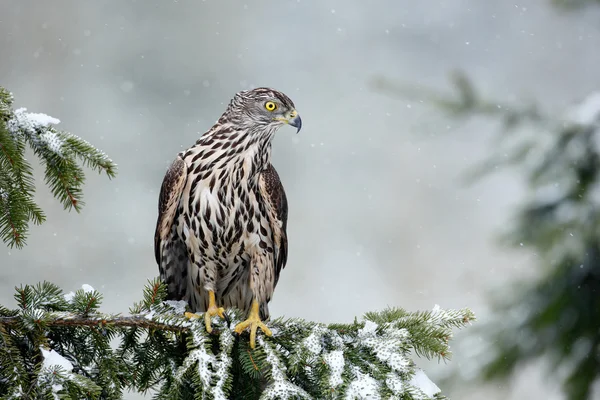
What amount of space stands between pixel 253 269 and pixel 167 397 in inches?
59.6

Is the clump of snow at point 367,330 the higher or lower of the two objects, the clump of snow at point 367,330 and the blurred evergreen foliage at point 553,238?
the lower

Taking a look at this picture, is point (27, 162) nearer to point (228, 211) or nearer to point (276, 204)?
point (228, 211)

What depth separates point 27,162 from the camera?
7.52 feet

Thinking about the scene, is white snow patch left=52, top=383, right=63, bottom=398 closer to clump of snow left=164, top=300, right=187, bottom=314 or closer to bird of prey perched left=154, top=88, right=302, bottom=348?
clump of snow left=164, top=300, right=187, bottom=314

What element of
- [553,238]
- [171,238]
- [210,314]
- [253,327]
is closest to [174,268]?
[171,238]

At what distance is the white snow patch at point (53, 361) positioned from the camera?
212 cm

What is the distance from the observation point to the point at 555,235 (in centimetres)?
434

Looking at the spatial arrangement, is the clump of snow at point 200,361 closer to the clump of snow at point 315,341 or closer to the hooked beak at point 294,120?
the clump of snow at point 315,341

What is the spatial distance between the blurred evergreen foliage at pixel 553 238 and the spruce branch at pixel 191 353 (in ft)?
6.26

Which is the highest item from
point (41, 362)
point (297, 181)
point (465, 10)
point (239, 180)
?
point (465, 10)

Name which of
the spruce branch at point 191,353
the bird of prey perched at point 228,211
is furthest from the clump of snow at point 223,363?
the bird of prey perched at point 228,211

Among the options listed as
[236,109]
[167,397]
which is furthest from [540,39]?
[167,397]

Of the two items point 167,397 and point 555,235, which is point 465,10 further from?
point 167,397

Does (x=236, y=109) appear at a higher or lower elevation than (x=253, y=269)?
higher
